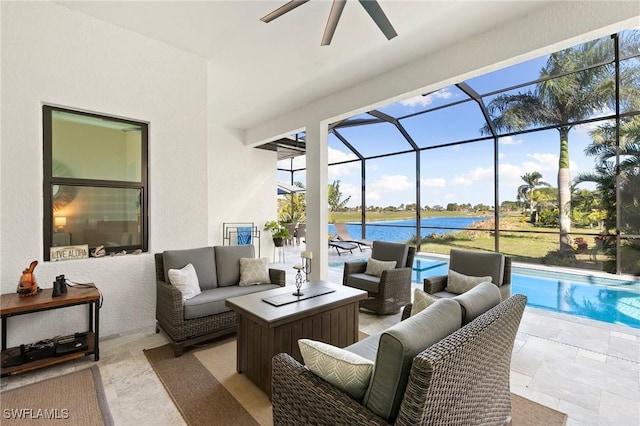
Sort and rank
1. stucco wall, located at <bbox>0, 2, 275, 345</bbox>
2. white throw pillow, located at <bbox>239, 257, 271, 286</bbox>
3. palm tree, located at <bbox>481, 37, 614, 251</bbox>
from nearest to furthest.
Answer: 1. stucco wall, located at <bbox>0, 2, 275, 345</bbox>
2. white throw pillow, located at <bbox>239, 257, 271, 286</bbox>
3. palm tree, located at <bbox>481, 37, 614, 251</bbox>

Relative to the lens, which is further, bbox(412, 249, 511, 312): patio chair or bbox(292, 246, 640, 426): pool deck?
bbox(412, 249, 511, 312): patio chair

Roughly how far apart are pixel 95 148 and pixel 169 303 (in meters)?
2.00

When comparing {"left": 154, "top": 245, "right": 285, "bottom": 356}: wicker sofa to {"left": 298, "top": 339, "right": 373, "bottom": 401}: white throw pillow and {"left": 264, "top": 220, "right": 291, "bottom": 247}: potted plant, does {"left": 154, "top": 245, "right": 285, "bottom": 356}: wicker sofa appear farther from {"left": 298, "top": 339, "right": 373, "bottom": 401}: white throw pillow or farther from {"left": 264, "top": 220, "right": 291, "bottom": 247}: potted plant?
{"left": 264, "top": 220, "right": 291, "bottom": 247}: potted plant

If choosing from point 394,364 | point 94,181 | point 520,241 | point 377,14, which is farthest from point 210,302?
point 520,241

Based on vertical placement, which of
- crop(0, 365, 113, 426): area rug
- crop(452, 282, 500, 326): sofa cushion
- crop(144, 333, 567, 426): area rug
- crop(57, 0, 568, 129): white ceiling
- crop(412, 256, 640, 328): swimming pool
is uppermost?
crop(57, 0, 568, 129): white ceiling

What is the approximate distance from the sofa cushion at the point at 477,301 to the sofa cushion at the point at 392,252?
232 cm

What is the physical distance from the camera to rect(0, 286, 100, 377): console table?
2.22 meters

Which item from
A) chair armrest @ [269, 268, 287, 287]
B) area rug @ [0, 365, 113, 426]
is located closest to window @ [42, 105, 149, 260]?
area rug @ [0, 365, 113, 426]

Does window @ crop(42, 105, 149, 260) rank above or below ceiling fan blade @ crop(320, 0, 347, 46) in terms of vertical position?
below

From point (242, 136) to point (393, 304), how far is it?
218 inches

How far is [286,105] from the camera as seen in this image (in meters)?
5.52

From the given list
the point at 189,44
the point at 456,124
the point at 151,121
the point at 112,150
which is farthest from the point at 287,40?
the point at 456,124

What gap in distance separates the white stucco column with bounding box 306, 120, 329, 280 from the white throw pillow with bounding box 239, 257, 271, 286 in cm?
159

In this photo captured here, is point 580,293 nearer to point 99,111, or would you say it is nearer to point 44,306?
point 44,306
